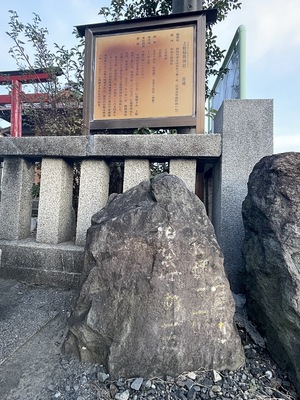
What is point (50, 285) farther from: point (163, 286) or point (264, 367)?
point (264, 367)

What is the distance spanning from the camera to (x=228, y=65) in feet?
12.6

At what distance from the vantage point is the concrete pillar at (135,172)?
2.88m

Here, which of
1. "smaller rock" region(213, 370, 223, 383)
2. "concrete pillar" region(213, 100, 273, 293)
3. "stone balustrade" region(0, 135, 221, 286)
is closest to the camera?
"smaller rock" region(213, 370, 223, 383)

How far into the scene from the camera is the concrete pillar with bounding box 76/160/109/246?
2938mm

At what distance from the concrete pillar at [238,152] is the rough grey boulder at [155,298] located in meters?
0.87

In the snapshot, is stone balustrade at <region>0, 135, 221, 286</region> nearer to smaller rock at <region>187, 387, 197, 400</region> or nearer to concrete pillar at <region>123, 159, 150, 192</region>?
concrete pillar at <region>123, 159, 150, 192</region>

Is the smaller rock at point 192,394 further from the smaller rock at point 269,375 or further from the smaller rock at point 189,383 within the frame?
the smaller rock at point 269,375

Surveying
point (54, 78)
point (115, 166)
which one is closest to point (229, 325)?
point (115, 166)

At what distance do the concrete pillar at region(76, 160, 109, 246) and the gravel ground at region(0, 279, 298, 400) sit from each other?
3.92 ft

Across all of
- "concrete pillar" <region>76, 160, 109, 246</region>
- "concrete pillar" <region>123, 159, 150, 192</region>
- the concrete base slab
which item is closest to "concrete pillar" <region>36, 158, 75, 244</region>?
the concrete base slab

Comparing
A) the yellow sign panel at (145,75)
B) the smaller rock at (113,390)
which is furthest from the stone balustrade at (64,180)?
the smaller rock at (113,390)

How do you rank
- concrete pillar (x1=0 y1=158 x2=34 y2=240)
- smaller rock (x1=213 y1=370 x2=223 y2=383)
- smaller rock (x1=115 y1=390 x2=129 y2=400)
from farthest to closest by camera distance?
1. concrete pillar (x1=0 y1=158 x2=34 y2=240)
2. smaller rock (x1=213 y1=370 x2=223 y2=383)
3. smaller rock (x1=115 y1=390 x2=129 y2=400)

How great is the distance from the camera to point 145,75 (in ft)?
10.3

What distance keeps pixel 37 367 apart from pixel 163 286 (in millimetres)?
986
